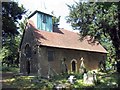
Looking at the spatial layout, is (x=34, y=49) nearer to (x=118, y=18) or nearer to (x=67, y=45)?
(x=67, y=45)

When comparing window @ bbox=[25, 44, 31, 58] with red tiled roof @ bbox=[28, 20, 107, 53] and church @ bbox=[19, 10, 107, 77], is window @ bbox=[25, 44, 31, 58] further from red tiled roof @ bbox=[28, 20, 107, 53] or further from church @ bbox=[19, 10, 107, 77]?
red tiled roof @ bbox=[28, 20, 107, 53]

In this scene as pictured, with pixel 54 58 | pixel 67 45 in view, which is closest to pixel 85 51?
pixel 67 45

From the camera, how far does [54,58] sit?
3238cm

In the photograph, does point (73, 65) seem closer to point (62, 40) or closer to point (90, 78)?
point (62, 40)

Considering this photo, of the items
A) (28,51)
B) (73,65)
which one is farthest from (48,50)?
(73,65)

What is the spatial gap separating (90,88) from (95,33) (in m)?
11.6

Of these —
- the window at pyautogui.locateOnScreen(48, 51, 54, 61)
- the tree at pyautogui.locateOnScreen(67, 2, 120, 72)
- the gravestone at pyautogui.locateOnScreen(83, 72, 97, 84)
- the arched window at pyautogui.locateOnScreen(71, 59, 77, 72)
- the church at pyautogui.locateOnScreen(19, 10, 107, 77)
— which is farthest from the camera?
the arched window at pyautogui.locateOnScreen(71, 59, 77, 72)

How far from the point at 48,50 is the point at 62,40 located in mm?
4980

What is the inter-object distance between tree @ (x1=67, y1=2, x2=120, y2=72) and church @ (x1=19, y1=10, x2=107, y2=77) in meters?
3.18

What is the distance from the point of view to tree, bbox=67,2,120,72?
25438 mm

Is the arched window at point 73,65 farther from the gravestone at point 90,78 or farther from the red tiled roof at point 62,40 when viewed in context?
the gravestone at point 90,78

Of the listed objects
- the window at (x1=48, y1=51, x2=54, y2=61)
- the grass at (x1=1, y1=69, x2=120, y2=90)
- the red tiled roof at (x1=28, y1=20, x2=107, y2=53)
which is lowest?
the grass at (x1=1, y1=69, x2=120, y2=90)

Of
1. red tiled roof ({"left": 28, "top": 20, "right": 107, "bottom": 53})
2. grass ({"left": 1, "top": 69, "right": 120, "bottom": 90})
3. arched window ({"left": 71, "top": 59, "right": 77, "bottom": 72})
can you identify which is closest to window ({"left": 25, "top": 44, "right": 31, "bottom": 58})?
red tiled roof ({"left": 28, "top": 20, "right": 107, "bottom": 53})

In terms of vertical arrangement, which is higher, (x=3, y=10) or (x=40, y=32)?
(x=3, y=10)
